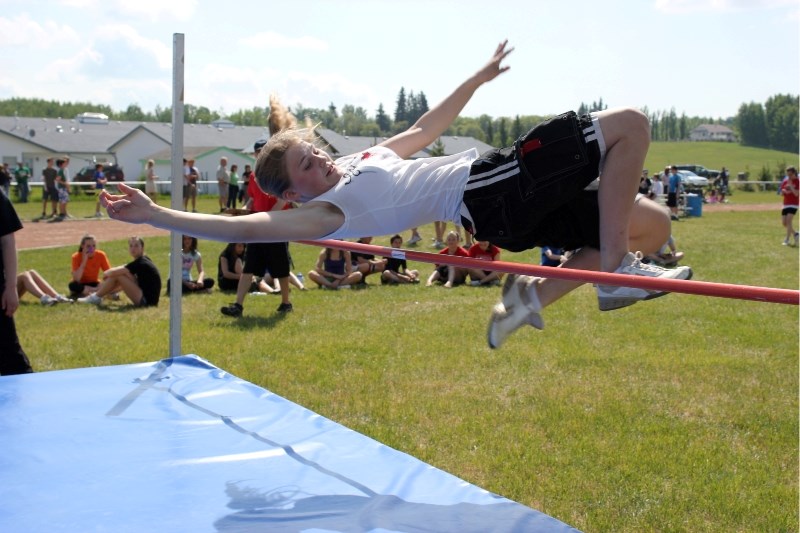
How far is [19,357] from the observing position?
4.87 metres

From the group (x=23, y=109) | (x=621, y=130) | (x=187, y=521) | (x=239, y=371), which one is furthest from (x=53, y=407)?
(x=23, y=109)

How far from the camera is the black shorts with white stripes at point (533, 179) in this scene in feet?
10.5

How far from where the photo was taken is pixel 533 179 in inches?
127

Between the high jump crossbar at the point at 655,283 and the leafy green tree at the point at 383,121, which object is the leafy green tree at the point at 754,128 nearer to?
the leafy green tree at the point at 383,121

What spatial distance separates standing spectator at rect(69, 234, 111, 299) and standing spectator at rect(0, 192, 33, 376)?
17.0 ft

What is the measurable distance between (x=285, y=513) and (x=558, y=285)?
1.58 metres

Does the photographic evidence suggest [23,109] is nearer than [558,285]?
No

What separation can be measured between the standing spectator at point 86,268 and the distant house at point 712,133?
146 meters

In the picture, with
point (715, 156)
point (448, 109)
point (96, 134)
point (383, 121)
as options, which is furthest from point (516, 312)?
point (383, 121)

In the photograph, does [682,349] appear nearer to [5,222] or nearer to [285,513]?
[285,513]

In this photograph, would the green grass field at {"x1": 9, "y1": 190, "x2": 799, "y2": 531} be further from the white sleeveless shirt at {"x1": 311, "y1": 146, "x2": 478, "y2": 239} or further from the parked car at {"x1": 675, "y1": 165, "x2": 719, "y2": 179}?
the parked car at {"x1": 675, "y1": 165, "x2": 719, "y2": 179}

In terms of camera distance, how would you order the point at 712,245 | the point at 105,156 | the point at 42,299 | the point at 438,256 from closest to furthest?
the point at 438,256, the point at 42,299, the point at 712,245, the point at 105,156

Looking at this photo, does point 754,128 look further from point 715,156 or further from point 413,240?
point 413,240

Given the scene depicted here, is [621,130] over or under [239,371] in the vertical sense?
over
